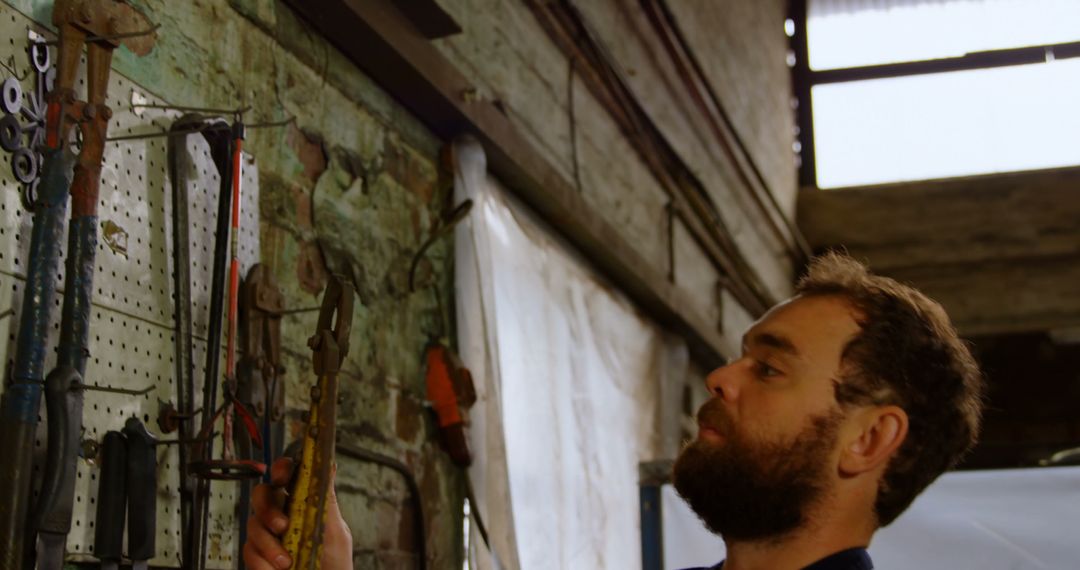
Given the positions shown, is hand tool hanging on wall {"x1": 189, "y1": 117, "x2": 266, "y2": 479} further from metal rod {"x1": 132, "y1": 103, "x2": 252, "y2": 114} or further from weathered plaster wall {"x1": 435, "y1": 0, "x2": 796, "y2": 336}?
weathered plaster wall {"x1": 435, "y1": 0, "x2": 796, "y2": 336}

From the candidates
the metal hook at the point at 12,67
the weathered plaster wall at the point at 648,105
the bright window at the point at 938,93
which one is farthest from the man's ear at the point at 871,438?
the bright window at the point at 938,93

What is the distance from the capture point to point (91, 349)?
64.5 inches

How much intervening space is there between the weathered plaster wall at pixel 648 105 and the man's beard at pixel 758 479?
4.43 feet

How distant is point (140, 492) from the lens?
1641 millimetres

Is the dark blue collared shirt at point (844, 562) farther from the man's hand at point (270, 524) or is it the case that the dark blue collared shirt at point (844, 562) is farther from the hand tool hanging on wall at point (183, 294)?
the hand tool hanging on wall at point (183, 294)

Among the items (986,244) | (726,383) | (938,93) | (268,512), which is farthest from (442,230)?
(938,93)

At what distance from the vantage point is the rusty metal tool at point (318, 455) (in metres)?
→ 1.31

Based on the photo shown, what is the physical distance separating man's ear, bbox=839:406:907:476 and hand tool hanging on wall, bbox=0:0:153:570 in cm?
111

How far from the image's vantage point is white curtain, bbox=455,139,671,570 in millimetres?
2756

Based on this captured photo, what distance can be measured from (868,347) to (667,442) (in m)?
2.63

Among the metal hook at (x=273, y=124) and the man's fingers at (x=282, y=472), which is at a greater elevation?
the metal hook at (x=273, y=124)

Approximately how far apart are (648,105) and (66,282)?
130 inches

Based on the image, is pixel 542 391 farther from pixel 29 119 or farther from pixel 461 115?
pixel 29 119

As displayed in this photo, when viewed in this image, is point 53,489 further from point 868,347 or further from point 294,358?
point 868,347
